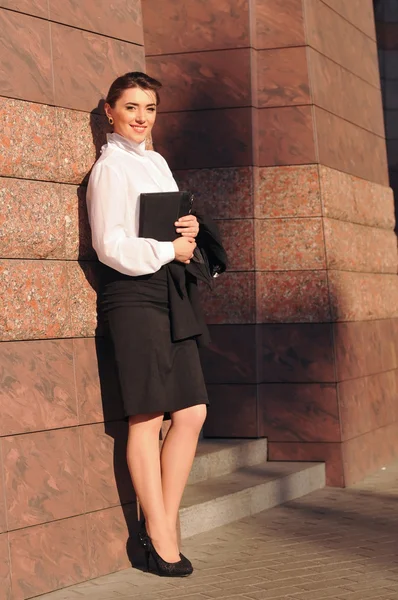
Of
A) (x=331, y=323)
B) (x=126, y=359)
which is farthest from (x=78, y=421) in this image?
(x=331, y=323)

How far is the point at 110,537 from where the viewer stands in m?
5.68

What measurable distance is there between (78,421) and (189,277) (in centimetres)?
85

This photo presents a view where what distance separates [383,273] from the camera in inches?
368

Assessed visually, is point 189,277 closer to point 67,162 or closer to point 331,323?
point 67,162

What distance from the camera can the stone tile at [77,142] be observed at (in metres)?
5.54

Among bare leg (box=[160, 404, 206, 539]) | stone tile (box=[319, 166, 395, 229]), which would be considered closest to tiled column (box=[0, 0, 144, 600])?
bare leg (box=[160, 404, 206, 539])

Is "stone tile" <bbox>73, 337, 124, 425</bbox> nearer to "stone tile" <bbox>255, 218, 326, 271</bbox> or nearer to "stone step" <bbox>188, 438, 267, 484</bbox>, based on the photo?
"stone step" <bbox>188, 438, 267, 484</bbox>

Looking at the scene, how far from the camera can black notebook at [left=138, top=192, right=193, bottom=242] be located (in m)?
5.45

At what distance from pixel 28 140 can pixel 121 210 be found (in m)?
0.51

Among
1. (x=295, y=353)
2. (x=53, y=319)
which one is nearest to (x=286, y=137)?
(x=295, y=353)

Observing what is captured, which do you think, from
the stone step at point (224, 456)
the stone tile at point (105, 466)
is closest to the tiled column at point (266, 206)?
the stone step at point (224, 456)

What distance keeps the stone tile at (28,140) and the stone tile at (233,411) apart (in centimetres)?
309

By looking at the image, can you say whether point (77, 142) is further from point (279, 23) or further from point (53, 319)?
point (279, 23)

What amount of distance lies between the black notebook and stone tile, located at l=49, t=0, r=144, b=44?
929mm
